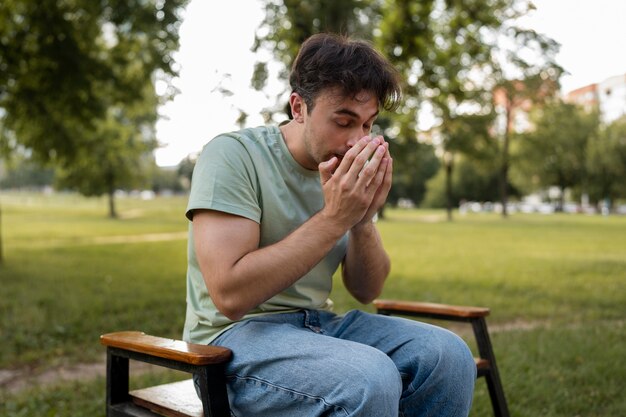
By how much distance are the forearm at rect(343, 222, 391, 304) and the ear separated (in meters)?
0.46

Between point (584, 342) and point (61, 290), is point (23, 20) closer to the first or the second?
point (61, 290)

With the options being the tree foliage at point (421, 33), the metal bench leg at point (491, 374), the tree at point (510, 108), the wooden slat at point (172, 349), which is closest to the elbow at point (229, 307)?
the wooden slat at point (172, 349)

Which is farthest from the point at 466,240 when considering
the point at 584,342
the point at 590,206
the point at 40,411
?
the point at 590,206

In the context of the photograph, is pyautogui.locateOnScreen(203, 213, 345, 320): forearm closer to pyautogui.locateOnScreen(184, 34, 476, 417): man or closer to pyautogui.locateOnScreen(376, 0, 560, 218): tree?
pyautogui.locateOnScreen(184, 34, 476, 417): man

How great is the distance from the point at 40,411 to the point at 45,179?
96.4 meters

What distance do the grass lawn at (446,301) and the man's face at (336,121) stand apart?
107 inches

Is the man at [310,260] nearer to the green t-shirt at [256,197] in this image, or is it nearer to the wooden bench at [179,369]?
the green t-shirt at [256,197]

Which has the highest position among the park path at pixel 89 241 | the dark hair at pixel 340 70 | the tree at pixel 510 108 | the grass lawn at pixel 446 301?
the tree at pixel 510 108

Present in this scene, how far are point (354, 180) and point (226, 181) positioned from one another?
0.43 meters

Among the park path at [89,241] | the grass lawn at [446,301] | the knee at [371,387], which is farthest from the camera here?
the park path at [89,241]

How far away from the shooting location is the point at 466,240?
23547 mm

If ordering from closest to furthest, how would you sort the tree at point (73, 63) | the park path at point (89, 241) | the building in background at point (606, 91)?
the tree at point (73, 63) < the park path at point (89, 241) < the building in background at point (606, 91)

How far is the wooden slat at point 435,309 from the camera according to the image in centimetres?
319

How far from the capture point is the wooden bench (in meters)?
2.15
